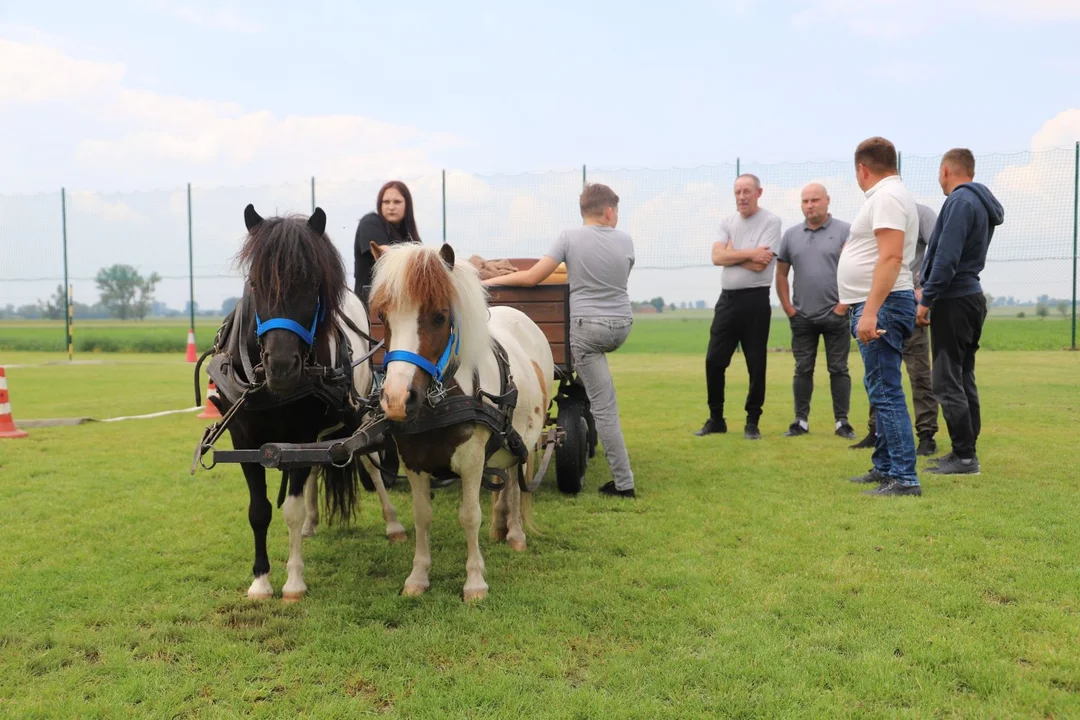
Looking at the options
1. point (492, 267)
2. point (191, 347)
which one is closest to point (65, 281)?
point (191, 347)

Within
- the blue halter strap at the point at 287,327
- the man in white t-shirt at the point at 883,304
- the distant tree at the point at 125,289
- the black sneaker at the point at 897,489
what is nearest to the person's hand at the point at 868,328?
the man in white t-shirt at the point at 883,304

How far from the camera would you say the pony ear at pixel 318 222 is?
3125 millimetres

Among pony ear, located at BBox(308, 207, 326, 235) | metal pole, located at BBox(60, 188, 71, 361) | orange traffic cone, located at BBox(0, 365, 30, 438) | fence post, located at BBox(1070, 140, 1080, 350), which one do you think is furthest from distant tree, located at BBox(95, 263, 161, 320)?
fence post, located at BBox(1070, 140, 1080, 350)

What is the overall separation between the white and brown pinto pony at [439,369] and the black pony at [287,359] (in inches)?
11.2

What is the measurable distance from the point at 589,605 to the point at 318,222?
202 cm

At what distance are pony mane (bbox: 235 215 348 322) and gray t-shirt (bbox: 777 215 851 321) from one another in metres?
4.95

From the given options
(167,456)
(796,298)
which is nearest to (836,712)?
(796,298)

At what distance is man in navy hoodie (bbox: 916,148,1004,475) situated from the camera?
4.64m

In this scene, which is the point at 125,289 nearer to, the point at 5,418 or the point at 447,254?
the point at 5,418

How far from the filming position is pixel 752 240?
6.57 meters

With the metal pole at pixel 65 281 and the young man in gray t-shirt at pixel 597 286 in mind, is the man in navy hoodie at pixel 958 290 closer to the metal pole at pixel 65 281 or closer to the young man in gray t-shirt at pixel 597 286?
the young man in gray t-shirt at pixel 597 286

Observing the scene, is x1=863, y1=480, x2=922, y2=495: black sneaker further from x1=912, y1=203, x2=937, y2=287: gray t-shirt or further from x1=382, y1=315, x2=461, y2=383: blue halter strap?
x1=382, y1=315, x2=461, y2=383: blue halter strap

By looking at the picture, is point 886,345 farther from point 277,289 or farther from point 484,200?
point 484,200

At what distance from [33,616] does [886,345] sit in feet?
15.4
